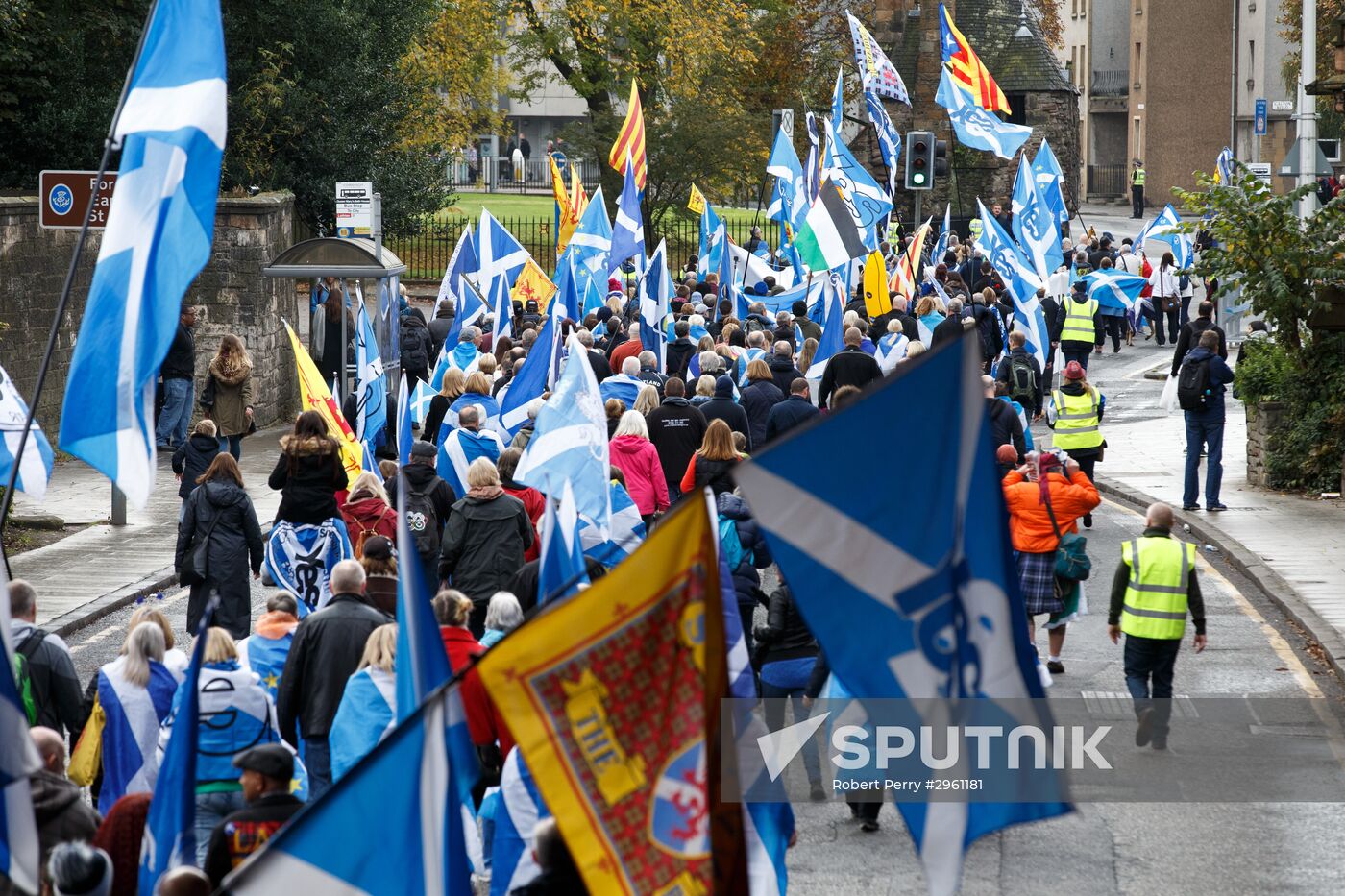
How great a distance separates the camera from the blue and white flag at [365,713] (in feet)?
24.6

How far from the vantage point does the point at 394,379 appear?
21641 millimetres

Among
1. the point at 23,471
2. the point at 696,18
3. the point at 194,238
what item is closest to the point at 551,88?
the point at 696,18

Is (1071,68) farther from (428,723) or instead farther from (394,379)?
(428,723)

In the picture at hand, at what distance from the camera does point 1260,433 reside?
19.5 metres

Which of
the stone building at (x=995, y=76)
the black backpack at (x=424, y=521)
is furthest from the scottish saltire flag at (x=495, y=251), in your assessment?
the stone building at (x=995, y=76)

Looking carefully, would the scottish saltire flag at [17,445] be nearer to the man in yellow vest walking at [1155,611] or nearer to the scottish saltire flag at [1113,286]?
the man in yellow vest walking at [1155,611]

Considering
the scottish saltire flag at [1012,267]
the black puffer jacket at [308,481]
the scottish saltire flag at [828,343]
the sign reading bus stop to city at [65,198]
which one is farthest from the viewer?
the scottish saltire flag at [1012,267]

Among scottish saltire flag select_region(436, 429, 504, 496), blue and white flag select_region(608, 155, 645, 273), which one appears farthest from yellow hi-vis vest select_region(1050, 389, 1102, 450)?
scottish saltire flag select_region(436, 429, 504, 496)

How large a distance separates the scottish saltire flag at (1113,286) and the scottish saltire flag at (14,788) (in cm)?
2549

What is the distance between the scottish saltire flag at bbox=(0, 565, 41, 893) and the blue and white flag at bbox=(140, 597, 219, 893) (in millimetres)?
475

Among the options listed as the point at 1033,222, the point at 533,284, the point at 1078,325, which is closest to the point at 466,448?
the point at 533,284

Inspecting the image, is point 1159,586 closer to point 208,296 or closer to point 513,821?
point 513,821

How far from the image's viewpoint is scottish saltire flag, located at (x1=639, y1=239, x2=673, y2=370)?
65.1ft

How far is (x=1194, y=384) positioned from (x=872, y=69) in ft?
42.4
